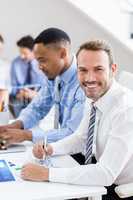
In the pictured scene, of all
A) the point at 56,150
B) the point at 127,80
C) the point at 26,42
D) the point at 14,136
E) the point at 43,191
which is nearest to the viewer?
the point at 43,191

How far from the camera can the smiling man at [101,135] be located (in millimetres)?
1464

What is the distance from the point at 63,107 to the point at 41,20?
2.40 m

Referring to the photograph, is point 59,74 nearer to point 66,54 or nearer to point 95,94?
point 66,54

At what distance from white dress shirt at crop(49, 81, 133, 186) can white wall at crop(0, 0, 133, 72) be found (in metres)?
2.44

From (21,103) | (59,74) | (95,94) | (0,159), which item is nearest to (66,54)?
(59,74)

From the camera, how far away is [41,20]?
4352mm

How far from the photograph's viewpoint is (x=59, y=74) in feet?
7.17

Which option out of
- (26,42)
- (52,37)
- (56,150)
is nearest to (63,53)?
(52,37)

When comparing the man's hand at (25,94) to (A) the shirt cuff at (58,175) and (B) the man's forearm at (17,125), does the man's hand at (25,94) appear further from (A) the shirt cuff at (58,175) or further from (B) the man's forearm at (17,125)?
(A) the shirt cuff at (58,175)

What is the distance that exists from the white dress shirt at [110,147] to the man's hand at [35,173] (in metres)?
0.02

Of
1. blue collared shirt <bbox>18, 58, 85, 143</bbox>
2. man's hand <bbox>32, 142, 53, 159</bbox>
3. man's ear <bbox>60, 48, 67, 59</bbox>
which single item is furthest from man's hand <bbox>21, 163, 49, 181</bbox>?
man's ear <bbox>60, 48, 67, 59</bbox>

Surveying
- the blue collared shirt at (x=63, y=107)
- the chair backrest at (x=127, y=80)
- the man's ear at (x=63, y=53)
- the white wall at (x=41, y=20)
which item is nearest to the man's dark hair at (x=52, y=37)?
the man's ear at (x=63, y=53)

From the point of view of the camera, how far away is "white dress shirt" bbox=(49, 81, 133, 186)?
146cm

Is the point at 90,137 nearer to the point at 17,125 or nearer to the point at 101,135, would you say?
the point at 101,135
